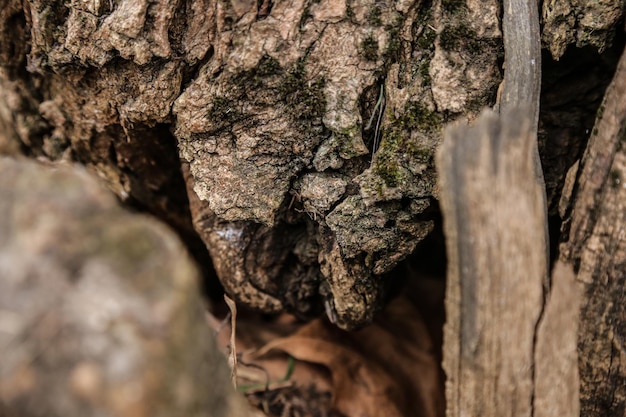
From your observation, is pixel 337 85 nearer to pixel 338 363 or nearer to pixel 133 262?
pixel 133 262

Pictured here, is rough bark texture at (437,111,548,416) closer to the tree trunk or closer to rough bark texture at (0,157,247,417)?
the tree trunk

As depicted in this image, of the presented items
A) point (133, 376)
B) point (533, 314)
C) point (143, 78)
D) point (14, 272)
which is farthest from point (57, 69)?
point (533, 314)

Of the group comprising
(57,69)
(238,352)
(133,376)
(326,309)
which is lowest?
(238,352)

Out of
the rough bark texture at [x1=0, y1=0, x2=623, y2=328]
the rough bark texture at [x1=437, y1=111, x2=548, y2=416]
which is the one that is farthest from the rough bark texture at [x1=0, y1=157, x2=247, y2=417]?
the rough bark texture at [x1=0, y1=0, x2=623, y2=328]

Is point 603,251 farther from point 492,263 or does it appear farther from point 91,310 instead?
point 91,310

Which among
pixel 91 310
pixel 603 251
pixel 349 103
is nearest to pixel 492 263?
pixel 603 251

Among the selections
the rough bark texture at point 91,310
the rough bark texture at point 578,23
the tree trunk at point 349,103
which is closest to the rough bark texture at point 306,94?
the tree trunk at point 349,103
